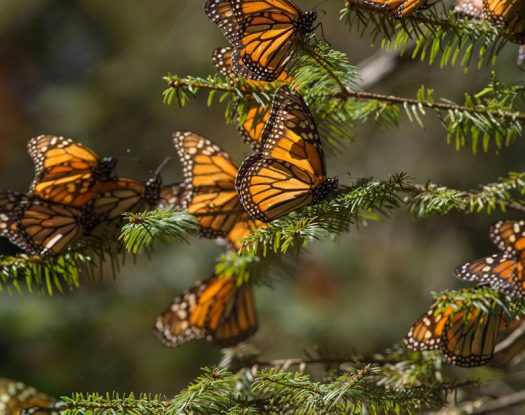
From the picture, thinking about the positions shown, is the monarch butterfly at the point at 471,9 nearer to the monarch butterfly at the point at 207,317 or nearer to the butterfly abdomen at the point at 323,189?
the butterfly abdomen at the point at 323,189

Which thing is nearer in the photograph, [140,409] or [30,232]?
[140,409]

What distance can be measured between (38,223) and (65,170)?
0.57 ft

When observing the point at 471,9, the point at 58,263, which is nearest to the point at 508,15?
the point at 471,9

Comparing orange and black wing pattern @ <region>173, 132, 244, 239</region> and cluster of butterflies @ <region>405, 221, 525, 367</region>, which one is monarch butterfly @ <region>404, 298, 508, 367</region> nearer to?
cluster of butterflies @ <region>405, 221, 525, 367</region>

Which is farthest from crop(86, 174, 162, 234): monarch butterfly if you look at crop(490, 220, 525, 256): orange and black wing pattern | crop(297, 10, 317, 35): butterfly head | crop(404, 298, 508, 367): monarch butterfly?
crop(490, 220, 525, 256): orange and black wing pattern

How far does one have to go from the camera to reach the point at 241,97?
1.37 m

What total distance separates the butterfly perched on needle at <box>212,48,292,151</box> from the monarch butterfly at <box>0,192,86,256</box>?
0.39m

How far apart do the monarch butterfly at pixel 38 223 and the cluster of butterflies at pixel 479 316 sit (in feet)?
2.33

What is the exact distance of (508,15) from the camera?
1.24 m

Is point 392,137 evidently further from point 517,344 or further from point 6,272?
point 6,272

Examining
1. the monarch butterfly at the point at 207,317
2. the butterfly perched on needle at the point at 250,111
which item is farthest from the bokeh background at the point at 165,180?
the butterfly perched on needle at the point at 250,111

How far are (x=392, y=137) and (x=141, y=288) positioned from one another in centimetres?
174

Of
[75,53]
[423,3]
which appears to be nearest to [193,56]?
[75,53]

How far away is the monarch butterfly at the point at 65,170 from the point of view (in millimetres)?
1584
